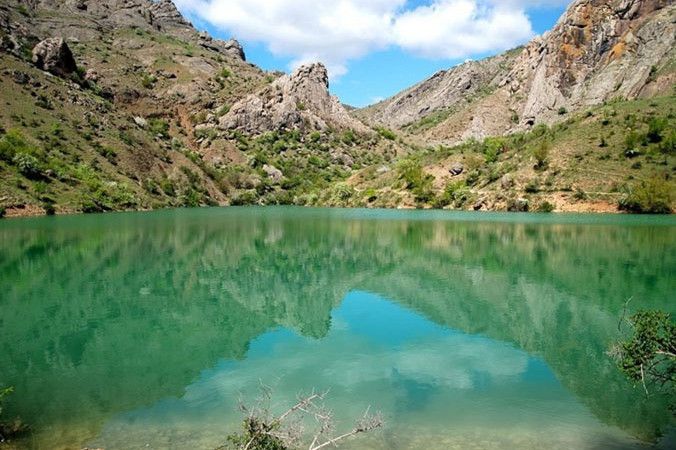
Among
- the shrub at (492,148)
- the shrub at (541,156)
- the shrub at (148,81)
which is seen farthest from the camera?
the shrub at (148,81)

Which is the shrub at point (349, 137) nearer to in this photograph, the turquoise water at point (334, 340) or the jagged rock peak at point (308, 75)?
the jagged rock peak at point (308, 75)

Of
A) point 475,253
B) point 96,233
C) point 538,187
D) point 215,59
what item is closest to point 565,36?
point 538,187

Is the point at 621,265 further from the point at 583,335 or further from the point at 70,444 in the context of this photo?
the point at 70,444

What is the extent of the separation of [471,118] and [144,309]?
140m

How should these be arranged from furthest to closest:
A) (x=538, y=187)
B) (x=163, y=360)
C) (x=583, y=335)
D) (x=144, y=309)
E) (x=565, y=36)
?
(x=565, y=36), (x=538, y=187), (x=144, y=309), (x=583, y=335), (x=163, y=360)

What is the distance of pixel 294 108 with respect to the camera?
134250mm

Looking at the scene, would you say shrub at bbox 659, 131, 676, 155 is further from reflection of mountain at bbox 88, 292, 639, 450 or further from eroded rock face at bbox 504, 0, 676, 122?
reflection of mountain at bbox 88, 292, 639, 450

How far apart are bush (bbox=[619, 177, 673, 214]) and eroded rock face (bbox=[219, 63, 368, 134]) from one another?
287 feet

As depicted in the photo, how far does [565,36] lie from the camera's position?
126438 mm

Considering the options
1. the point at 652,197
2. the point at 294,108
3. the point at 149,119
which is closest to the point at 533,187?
the point at 652,197

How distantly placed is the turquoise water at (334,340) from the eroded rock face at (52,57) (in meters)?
68.6

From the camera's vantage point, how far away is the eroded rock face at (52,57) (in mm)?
87812

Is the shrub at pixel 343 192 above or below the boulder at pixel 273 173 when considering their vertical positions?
below

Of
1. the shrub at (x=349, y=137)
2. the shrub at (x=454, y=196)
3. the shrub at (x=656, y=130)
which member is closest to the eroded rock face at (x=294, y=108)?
the shrub at (x=349, y=137)
